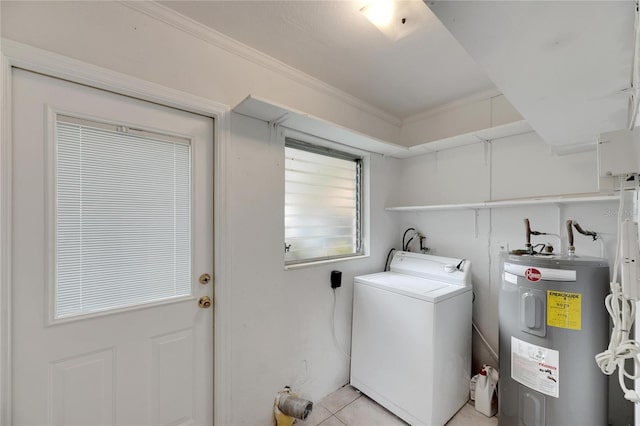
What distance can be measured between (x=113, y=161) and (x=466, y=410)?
2.79m

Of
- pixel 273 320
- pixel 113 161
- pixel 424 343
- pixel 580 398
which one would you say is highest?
pixel 113 161

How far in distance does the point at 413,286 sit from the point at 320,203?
971mm

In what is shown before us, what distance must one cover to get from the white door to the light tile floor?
2.60 feet

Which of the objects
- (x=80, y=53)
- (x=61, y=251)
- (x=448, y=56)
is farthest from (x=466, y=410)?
(x=80, y=53)

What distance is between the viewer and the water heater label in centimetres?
144

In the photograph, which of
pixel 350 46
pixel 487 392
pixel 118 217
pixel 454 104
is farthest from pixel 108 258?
pixel 454 104

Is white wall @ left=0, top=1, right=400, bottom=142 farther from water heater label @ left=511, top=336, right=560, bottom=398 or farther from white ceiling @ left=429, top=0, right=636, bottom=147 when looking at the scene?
water heater label @ left=511, top=336, right=560, bottom=398

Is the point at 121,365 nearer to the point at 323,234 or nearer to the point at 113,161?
the point at 113,161

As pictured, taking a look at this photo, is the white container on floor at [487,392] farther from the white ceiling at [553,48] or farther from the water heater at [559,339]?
the white ceiling at [553,48]

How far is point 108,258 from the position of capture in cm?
127

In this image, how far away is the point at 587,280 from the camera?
1.39 metres

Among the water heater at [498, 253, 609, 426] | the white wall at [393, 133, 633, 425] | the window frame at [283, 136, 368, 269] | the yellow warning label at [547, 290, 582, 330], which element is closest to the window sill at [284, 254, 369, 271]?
the window frame at [283, 136, 368, 269]

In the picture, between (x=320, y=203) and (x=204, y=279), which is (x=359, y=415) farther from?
(x=320, y=203)

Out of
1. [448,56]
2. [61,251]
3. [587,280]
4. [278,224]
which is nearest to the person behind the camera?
[61,251]
